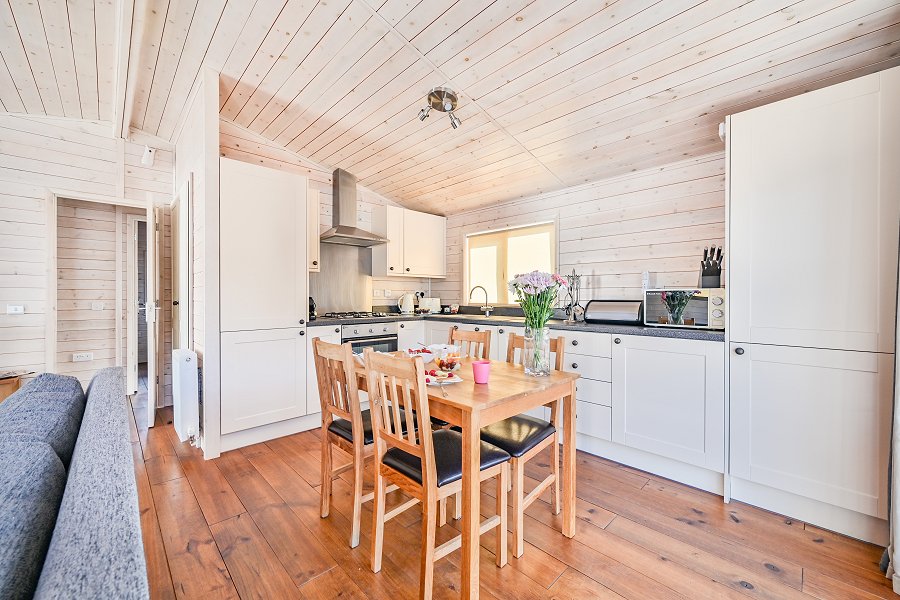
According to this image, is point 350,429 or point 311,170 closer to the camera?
point 350,429

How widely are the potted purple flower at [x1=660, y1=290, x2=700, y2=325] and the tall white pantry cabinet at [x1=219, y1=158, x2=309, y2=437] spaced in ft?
8.70

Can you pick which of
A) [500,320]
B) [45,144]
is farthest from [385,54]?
[45,144]

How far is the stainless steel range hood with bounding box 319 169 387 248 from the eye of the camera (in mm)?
3691

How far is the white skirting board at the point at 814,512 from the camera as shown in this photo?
5.77 ft

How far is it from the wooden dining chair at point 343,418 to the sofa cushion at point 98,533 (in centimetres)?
84

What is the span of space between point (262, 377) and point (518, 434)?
2071 mm

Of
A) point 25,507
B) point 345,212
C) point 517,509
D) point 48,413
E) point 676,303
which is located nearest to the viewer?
point 25,507

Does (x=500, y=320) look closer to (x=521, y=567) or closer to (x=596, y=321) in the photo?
(x=596, y=321)

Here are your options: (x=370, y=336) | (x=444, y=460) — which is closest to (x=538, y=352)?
(x=444, y=460)

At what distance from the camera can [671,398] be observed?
7.59 feet

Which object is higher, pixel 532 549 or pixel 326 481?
pixel 326 481

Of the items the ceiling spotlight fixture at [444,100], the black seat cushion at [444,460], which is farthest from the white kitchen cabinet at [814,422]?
the ceiling spotlight fixture at [444,100]

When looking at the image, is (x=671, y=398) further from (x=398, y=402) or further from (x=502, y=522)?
(x=398, y=402)

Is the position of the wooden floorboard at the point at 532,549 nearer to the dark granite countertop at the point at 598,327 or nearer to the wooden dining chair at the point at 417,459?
the wooden dining chair at the point at 417,459
